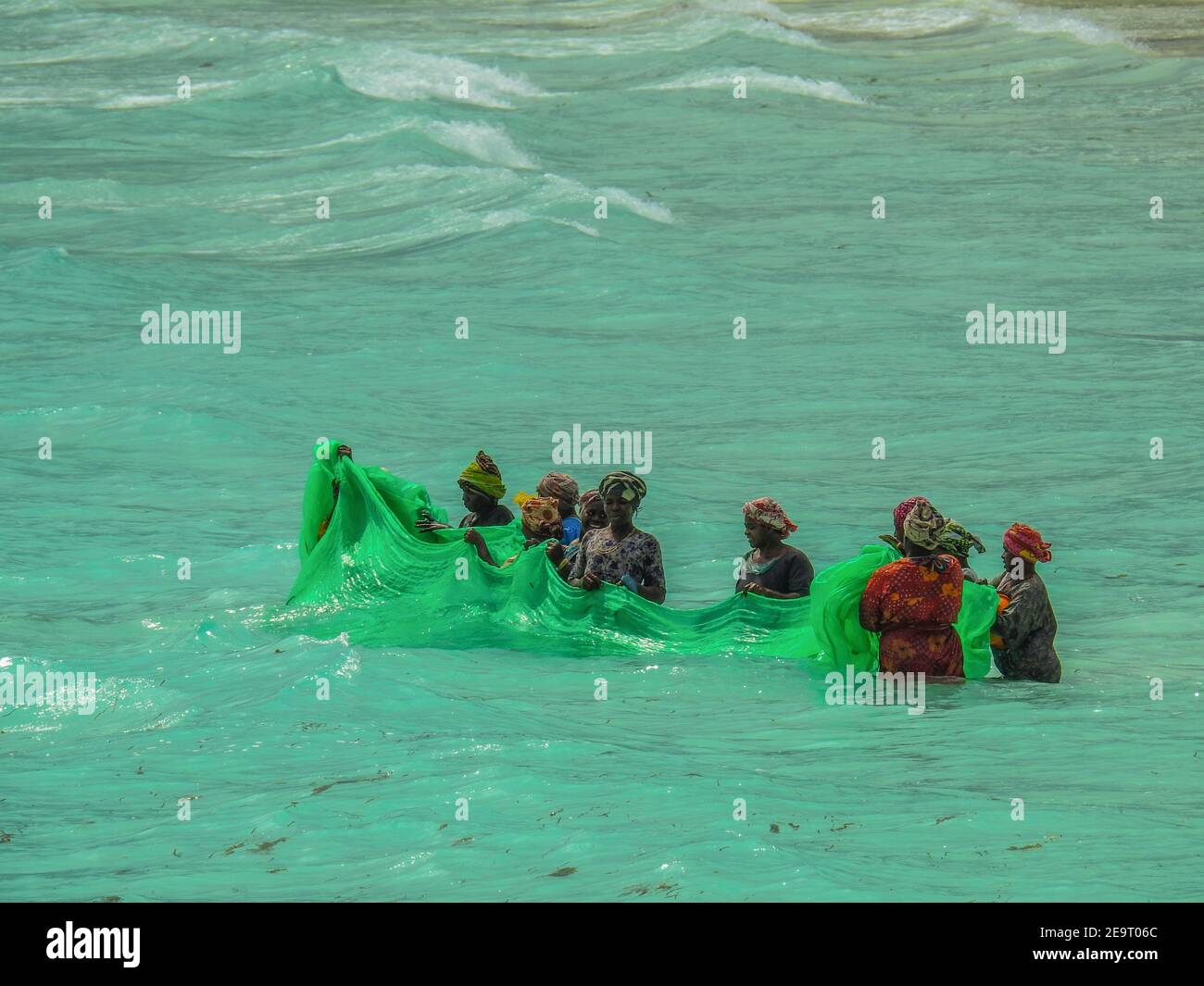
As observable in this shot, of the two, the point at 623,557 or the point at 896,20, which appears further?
the point at 896,20

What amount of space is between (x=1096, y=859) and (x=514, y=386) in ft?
41.0

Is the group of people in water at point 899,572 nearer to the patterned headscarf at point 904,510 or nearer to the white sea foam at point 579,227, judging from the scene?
the patterned headscarf at point 904,510

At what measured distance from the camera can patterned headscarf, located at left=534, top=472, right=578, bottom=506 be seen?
11.4 metres

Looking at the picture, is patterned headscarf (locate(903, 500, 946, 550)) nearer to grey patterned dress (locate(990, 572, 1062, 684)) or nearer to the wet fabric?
grey patterned dress (locate(990, 572, 1062, 684))

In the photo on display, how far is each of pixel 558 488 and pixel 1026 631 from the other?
313cm

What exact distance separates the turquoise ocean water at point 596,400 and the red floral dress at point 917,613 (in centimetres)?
31

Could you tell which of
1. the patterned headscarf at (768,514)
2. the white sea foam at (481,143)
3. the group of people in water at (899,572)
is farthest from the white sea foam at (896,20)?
the patterned headscarf at (768,514)

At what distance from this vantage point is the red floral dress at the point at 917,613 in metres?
9.20

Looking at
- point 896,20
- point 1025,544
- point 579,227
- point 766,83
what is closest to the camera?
point 1025,544

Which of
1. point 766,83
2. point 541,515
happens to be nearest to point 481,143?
point 766,83

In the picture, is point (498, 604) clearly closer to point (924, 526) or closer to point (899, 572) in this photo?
point (899, 572)

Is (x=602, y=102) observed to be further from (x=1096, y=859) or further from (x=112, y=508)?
(x=1096, y=859)

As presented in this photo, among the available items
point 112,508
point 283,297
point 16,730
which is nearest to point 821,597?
point 16,730

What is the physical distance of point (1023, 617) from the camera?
9.46m
